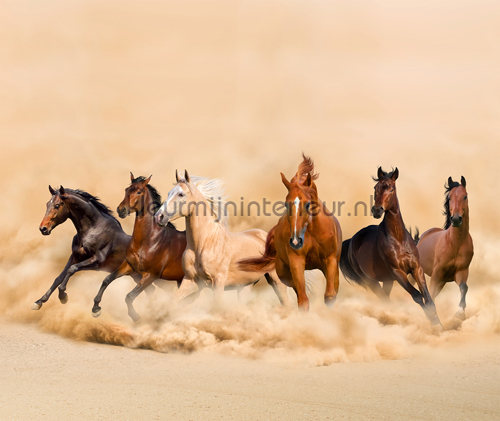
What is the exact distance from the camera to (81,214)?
12188 mm

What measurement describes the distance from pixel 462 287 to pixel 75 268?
684 centimetres

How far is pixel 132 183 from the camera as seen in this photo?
11.5m

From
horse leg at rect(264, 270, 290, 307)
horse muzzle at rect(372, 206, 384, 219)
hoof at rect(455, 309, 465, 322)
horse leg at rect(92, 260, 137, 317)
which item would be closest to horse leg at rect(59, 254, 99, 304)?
horse leg at rect(92, 260, 137, 317)

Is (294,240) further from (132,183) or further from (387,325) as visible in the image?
(132,183)

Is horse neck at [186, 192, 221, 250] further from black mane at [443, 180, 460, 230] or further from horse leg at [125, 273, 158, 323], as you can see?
black mane at [443, 180, 460, 230]

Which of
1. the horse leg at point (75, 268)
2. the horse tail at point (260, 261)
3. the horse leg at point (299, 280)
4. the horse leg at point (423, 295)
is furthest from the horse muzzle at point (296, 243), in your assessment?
the horse leg at point (75, 268)

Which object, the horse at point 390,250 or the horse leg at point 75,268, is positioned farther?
the horse leg at point 75,268

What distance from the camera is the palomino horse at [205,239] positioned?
1048cm

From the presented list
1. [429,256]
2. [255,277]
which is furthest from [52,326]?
[429,256]

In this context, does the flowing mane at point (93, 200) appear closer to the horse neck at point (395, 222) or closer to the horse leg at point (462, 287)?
the horse neck at point (395, 222)

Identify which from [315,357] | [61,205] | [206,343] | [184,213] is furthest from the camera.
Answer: [61,205]

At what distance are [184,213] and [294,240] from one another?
2.36 meters

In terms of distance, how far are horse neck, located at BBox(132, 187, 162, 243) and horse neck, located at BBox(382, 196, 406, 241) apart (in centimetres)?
407

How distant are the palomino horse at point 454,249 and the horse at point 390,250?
0.83m
